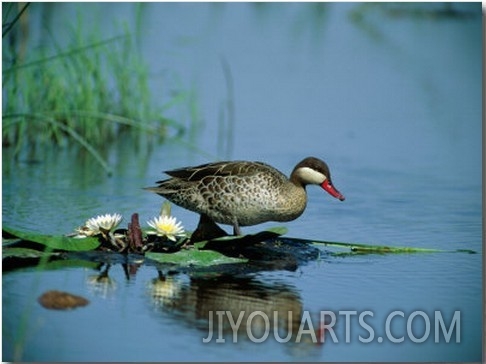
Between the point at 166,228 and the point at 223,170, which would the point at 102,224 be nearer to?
the point at 166,228

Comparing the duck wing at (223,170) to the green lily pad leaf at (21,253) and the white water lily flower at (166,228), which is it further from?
the green lily pad leaf at (21,253)

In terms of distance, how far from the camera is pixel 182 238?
25.2 ft

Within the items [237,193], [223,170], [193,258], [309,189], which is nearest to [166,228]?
[193,258]

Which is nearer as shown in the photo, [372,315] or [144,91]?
[372,315]

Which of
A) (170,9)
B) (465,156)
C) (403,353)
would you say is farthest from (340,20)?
(403,353)

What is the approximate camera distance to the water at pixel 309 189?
21.1 ft

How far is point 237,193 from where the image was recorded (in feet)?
26.6

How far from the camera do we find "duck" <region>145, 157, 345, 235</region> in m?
8.11

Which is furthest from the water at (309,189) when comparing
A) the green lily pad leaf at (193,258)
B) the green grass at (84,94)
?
the green grass at (84,94)

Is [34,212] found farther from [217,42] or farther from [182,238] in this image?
[217,42]

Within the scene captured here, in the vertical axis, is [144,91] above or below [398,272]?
above

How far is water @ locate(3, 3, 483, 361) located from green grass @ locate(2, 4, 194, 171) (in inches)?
10.6

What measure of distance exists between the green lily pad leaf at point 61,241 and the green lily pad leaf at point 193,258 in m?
0.36

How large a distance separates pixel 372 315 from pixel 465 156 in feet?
16.7
